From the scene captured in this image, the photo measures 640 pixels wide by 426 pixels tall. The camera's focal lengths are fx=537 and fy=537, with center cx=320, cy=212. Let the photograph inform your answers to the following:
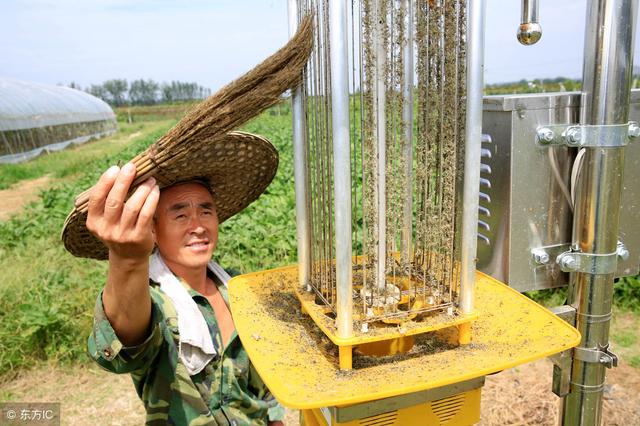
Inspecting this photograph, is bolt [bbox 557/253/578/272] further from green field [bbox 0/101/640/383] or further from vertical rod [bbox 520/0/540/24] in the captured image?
green field [bbox 0/101/640/383]

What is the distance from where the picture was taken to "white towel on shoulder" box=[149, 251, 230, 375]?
1.85 m

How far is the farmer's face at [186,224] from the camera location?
1.99 meters

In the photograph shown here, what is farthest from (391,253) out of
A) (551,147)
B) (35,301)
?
(35,301)

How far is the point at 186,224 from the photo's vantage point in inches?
79.2

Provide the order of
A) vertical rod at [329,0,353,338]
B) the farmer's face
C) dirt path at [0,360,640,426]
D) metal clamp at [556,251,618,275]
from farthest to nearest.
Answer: dirt path at [0,360,640,426], the farmer's face, metal clamp at [556,251,618,275], vertical rod at [329,0,353,338]

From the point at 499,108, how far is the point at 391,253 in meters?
0.58

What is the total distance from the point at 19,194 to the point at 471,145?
13.4 m

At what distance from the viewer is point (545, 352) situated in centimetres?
113

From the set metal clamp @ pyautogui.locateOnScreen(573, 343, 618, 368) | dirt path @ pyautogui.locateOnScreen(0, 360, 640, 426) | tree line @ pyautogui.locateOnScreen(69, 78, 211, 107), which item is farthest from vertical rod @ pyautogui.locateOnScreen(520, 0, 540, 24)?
tree line @ pyautogui.locateOnScreen(69, 78, 211, 107)

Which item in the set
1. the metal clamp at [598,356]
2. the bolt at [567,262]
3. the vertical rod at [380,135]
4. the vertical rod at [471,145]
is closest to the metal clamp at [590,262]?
the bolt at [567,262]

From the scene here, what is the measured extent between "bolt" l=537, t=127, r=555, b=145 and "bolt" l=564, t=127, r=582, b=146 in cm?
6

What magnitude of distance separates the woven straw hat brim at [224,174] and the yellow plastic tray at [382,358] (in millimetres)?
531

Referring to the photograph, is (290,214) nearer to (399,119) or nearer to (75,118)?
(399,119)

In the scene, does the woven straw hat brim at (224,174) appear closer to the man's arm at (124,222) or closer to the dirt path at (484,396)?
the man's arm at (124,222)
